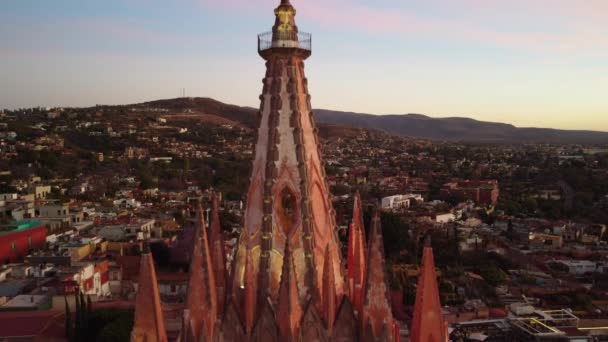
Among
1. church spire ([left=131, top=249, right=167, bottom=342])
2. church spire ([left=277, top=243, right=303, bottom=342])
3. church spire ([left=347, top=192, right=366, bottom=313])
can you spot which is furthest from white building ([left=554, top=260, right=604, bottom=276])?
church spire ([left=131, top=249, right=167, bottom=342])

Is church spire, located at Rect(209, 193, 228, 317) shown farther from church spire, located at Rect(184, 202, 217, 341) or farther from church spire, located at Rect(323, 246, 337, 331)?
church spire, located at Rect(323, 246, 337, 331)

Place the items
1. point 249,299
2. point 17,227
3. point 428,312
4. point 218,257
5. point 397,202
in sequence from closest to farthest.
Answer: point 249,299 → point 428,312 → point 218,257 → point 17,227 → point 397,202

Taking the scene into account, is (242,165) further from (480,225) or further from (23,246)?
(23,246)

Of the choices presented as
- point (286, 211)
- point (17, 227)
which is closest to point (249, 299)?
point (286, 211)

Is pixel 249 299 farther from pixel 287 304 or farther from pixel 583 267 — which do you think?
pixel 583 267

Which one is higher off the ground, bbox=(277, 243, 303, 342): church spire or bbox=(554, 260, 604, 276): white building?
bbox=(277, 243, 303, 342): church spire

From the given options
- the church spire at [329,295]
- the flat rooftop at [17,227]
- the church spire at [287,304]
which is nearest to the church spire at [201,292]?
the church spire at [287,304]

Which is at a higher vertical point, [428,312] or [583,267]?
[428,312]
